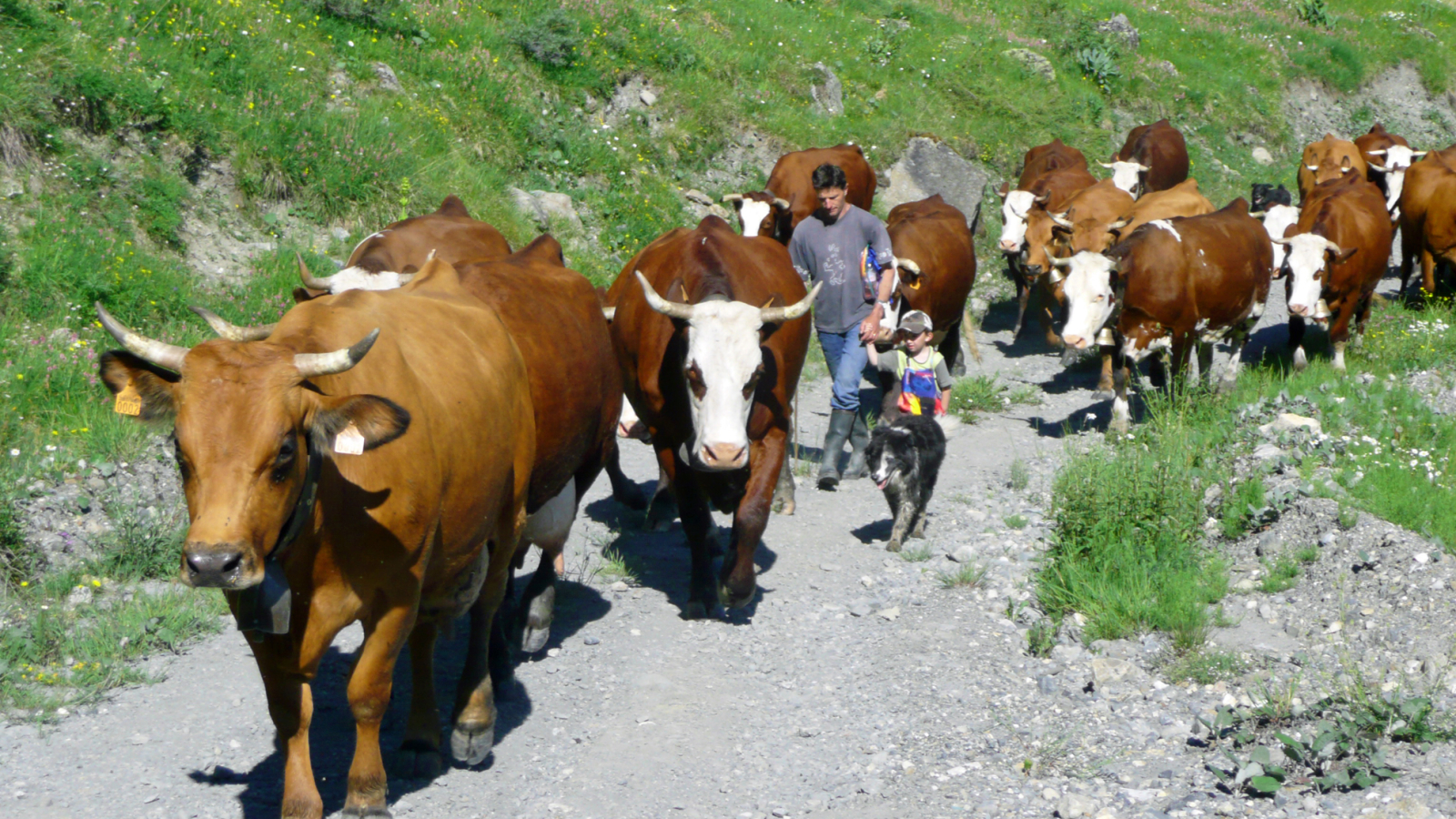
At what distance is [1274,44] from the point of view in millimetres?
30688

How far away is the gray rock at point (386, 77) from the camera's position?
14609 mm

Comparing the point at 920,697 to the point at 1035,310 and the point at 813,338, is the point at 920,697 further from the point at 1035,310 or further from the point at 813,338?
the point at 1035,310

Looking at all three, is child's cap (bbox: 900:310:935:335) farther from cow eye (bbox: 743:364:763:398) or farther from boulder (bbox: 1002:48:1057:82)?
boulder (bbox: 1002:48:1057:82)

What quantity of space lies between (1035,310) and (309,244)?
1000cm

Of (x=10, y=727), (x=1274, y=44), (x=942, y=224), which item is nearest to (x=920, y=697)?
(x=10, y=727)

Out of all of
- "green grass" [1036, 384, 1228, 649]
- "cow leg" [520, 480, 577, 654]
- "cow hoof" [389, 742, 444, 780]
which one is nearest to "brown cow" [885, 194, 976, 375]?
"green grass" [1036, 384, 1228, 649]

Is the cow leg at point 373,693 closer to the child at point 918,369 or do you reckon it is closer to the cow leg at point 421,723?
the cow leg at point 421,723

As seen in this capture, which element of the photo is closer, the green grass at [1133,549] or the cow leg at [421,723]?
the cow leg at [421,723]

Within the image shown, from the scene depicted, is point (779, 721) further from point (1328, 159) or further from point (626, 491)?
point (1328, 159)

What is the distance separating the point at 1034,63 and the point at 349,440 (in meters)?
23.6

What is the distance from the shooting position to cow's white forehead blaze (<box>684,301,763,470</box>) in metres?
6.10

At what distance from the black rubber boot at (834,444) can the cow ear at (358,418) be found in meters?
6.03

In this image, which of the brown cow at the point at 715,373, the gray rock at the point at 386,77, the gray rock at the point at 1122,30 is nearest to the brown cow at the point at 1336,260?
the brown cow at the point at 715,373

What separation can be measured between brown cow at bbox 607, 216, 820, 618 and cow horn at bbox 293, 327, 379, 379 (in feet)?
8.66
